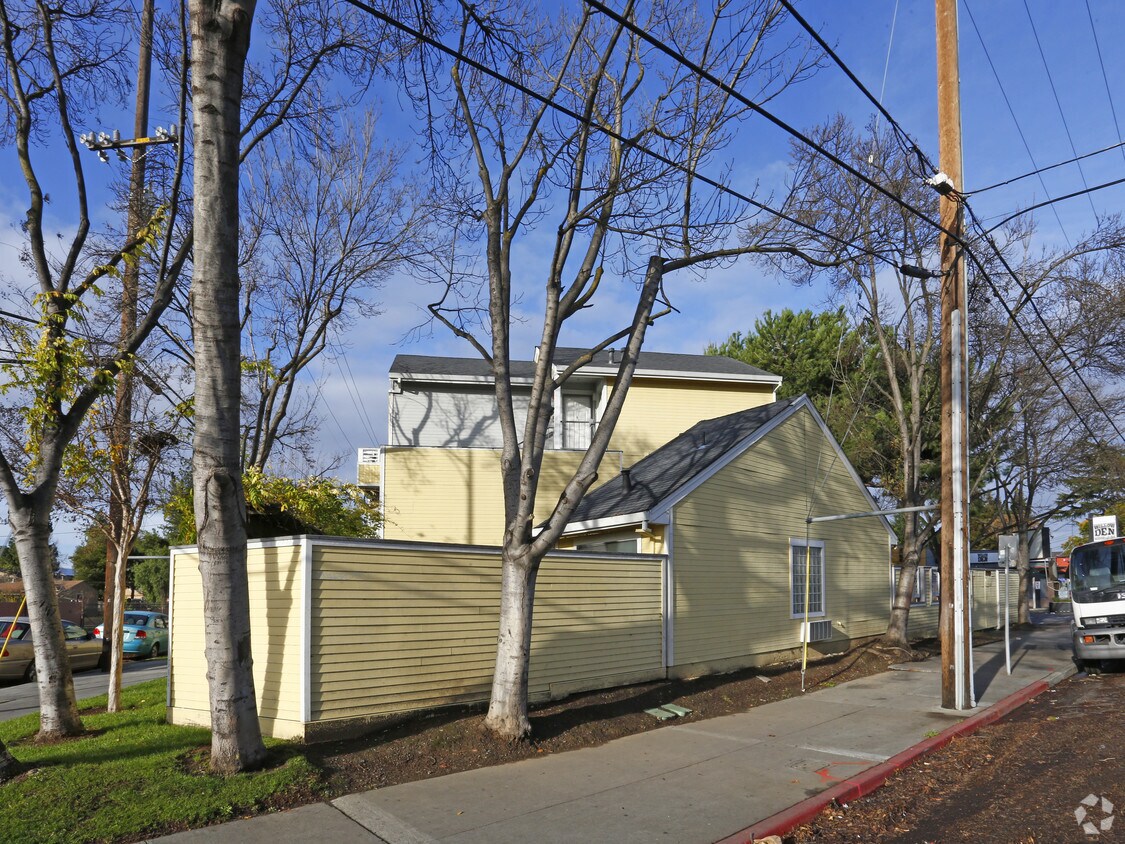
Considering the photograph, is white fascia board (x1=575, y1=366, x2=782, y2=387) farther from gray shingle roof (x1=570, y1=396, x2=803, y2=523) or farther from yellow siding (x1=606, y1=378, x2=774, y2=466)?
gray shingle roof (x1=570, y1=396, x2=803, y2=523)

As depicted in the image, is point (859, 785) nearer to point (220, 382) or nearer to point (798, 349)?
point (220, 382)

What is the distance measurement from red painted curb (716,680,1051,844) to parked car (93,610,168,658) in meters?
22.7

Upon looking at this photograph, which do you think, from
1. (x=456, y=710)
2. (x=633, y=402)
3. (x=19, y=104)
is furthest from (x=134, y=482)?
(x=633, y=402)

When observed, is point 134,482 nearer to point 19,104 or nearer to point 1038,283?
point 19,104

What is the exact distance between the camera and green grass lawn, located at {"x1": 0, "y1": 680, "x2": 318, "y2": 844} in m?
6.09

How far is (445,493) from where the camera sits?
21.9 m

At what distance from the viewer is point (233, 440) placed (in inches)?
298

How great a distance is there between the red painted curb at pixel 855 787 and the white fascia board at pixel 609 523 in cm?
532

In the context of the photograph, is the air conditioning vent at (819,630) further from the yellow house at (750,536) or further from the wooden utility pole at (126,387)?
the wooden utility pole at (126,387)

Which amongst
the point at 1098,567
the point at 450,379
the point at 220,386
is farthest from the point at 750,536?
the point at 220,386

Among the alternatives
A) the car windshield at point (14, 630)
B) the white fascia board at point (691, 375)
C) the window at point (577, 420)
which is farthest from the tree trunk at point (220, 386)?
the white fascia board at point (691, 375)

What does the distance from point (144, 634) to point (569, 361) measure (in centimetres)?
1498

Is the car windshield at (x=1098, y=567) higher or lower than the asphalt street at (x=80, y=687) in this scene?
higher

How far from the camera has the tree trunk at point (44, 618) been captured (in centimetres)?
887
